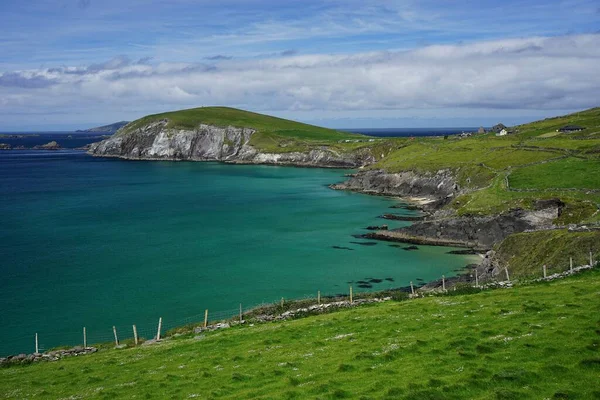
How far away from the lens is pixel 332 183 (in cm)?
17562

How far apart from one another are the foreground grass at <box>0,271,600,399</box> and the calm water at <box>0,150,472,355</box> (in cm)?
1973

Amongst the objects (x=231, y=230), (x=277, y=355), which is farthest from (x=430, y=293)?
(x=231, y=230)

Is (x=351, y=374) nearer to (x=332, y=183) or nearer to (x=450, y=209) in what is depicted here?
(x=450, y=209)

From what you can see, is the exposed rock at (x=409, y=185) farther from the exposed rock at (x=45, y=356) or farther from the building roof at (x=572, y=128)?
the exposed rock at (x=45, y=356)

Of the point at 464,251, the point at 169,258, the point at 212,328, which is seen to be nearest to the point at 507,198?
the point at 464,251

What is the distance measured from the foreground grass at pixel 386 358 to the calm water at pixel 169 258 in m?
19.7

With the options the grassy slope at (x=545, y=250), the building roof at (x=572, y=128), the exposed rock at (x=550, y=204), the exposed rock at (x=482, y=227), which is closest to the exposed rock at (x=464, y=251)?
the exposed rock at (x=482, y=227)

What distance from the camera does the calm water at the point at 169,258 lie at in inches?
2136

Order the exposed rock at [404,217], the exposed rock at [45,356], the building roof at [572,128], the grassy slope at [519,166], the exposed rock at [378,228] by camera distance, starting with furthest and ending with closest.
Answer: the building roof at [572,128]
the exposed rock at [404,217]
the exposed rock at [378,228]
the grassy slope at [519,166]
the exposed rock at [45,356]

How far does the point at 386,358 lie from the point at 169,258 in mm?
60794

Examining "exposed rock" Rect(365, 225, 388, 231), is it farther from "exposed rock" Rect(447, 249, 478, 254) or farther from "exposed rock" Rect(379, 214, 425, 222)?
"exposed rock" Rect(447, 249, 478, 254)

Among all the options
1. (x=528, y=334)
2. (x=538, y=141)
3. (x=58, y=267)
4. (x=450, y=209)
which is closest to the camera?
(x=528, y=334)

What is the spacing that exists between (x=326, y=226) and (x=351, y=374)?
81.4 meters

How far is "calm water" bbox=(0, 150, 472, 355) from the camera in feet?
178
